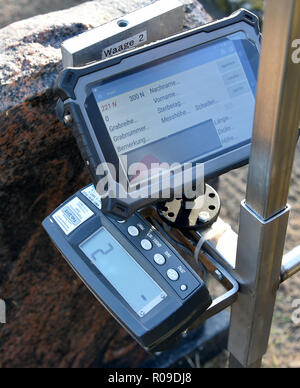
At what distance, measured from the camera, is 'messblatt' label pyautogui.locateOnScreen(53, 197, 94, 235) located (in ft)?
2.67

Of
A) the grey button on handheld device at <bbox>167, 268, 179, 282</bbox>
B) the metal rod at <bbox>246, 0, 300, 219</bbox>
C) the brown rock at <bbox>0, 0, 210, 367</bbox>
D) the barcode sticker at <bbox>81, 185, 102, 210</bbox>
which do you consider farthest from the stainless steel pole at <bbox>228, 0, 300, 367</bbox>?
the brown rock at <bbox>0, 0, 210, 367</bbox>

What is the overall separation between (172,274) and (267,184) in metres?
0.19

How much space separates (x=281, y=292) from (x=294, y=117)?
110 centimetres

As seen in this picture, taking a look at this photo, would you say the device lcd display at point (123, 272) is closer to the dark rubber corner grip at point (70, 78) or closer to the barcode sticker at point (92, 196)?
the barcode sticker at point (92, 196)

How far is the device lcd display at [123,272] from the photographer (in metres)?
0.75

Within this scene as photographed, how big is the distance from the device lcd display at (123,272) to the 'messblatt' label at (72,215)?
0.03 meters

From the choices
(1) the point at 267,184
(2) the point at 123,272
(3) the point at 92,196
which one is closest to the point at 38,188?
(3) the point at 92,196

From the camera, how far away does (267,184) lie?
69 centimetres

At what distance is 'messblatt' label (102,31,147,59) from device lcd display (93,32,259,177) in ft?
0.18

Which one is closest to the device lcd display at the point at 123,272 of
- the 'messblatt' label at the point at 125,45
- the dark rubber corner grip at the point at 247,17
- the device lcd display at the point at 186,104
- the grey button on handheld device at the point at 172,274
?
the grey button on handheld device at the point at 172,274
